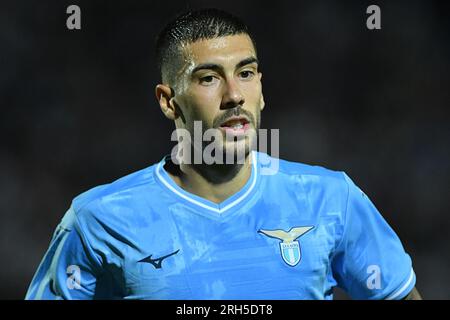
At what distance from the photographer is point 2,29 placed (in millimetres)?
4988

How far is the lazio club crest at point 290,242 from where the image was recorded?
301cm

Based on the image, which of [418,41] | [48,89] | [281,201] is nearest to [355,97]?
[418,41]

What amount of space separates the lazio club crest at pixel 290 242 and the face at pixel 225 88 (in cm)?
34

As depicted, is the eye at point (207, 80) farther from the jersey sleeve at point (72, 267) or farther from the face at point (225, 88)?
the jersey sleeve at point (72, 267)

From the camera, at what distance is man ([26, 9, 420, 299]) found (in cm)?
295

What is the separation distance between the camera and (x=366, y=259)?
3.18 meters

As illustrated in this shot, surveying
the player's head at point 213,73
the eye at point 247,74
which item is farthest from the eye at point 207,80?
the eye at point 247,74

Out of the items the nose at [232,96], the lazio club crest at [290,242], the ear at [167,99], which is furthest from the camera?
the ear at [167,99]

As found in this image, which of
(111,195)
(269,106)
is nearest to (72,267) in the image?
(111,195)

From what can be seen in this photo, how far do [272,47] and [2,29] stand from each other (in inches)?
64.9

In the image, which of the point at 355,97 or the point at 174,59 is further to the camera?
the point at 355,97

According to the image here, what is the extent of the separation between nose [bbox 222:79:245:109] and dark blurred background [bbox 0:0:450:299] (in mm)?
2134

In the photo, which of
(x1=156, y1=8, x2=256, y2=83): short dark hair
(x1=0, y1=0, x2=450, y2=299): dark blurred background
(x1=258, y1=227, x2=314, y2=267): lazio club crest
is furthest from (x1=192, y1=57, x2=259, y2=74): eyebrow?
(x1=0, y1=0, x2=450, y2=299): dark blurred background

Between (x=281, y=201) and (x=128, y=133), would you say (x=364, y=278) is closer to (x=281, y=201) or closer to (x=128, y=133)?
(x=281, y=201)
